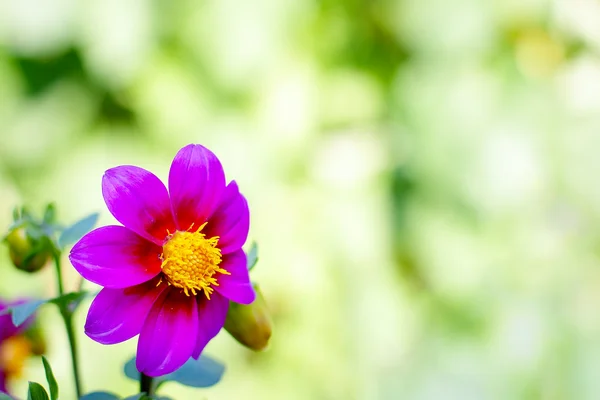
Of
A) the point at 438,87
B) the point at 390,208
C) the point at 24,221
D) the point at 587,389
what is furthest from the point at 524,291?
the point at 24,221

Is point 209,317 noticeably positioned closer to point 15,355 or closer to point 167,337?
point 167,337

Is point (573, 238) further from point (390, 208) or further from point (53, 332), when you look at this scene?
point (53, 332)

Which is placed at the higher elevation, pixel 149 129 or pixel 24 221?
pixel 24 221

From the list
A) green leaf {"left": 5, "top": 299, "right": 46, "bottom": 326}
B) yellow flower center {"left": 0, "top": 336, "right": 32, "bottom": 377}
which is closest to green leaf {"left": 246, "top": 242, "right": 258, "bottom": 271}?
green leaf {"left": 5, "top": 299, "right": 46, "bottom": 326}

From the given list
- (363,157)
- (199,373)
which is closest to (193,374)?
(199,373)

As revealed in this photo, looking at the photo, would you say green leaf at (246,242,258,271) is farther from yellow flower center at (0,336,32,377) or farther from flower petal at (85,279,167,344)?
yellow flower center at (0,336,32,377)

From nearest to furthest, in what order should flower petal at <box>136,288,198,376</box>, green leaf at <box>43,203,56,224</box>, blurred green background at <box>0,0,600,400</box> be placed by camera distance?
1. flower petal at <box>136,288,198,376</box>
2. green leaf at <box>43,203,56,224</box>
3. blurred green background at <box>0,0,600,400</box>

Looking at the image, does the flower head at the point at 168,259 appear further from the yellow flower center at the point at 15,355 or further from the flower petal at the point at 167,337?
the yellow flower center at the point at 15,355

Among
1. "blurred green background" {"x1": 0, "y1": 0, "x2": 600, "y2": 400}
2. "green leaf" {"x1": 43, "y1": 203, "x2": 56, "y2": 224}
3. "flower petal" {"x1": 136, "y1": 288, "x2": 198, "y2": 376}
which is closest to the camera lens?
"flower petal" {"x1": 136, "y1": 288, "x2": 198, "y2": 376}
